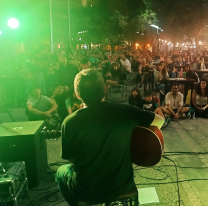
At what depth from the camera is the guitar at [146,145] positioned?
251 cm

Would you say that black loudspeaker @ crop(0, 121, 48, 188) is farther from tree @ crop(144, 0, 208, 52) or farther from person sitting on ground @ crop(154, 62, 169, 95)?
tree @ crop(144, 0, 208, 52)

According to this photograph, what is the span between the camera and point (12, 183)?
132 inches

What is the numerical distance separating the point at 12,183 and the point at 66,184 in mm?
952

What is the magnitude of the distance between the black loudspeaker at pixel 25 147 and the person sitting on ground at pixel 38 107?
1900mm

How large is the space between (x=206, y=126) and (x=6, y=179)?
5.86 m

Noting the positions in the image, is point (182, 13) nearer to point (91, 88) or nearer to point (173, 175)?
point (173, 175)

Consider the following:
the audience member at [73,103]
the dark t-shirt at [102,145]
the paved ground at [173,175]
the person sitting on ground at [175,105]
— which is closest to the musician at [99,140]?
the dark t-shirt at [102,145]

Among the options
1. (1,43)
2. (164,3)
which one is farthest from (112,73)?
(164,3)

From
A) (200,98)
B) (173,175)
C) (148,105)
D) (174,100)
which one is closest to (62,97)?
(148,105)

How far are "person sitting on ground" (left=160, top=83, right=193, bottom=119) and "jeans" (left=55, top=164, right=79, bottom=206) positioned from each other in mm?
5991

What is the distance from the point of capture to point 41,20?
15406 millimetres

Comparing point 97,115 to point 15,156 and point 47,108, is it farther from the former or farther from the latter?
point 47,108

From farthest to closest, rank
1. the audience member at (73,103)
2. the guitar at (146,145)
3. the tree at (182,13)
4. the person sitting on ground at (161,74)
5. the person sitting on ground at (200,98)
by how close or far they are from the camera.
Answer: the tree at (182,13) < the person sitting on ground at (161,74) < the person sitting on ground at (200,98) < the audience member at (73,103) < the guitar at (146,145)

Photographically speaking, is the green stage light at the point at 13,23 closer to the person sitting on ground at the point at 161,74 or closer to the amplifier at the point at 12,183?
the person sitting on ground at the point at 161,74
